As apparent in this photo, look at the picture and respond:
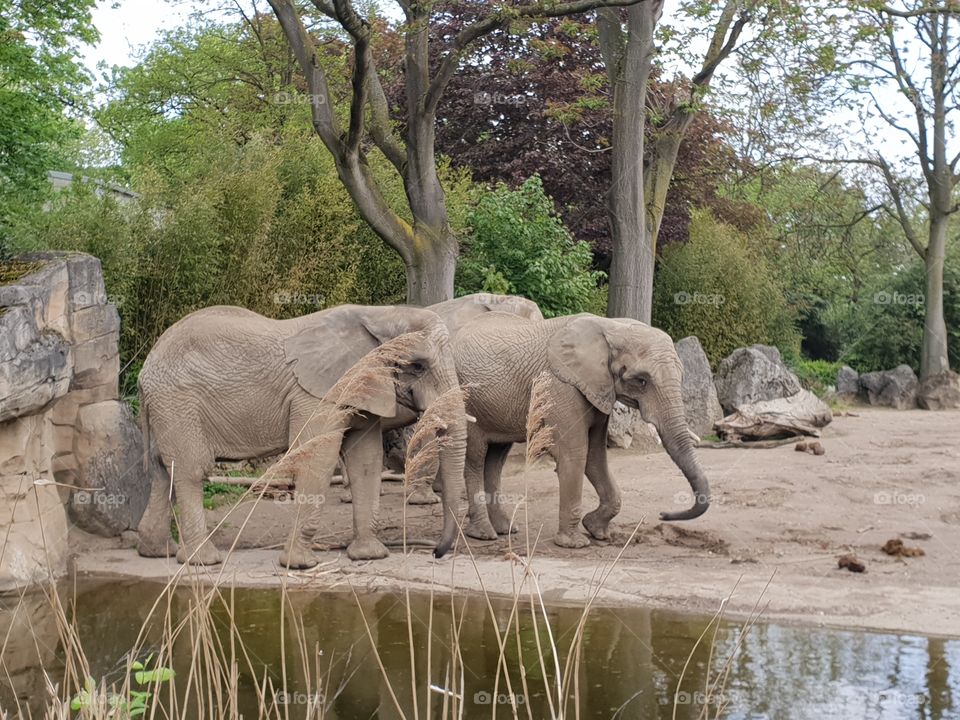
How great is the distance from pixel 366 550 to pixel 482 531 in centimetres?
128

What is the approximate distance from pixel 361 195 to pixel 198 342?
4899 millimetres

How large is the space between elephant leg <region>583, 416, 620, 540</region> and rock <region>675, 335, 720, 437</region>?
634 cm

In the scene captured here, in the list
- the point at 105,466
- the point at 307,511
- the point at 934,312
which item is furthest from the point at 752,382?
the point at 105,466

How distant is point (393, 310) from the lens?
928 cm

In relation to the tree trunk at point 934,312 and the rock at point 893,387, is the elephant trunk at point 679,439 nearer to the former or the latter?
the rock at point 893,387

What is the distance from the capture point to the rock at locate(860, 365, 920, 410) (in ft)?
75.5

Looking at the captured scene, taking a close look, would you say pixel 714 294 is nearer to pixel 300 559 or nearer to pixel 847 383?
pixel 847 383

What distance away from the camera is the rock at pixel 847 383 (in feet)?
77.6

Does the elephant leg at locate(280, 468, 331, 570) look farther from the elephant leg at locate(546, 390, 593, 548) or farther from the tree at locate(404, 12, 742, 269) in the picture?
the tree at locate(404, 12, 742, 269)

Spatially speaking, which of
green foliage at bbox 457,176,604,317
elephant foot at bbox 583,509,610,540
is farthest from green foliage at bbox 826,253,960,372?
elephant foot at bbox 583,509,610,540

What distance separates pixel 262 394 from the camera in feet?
29.8

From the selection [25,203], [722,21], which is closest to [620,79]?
[722,21]

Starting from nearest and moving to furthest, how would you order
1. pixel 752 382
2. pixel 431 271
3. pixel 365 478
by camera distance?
pixel 365 478 → pixel 431 271 → pixel 752 382

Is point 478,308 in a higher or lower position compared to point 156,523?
higher
